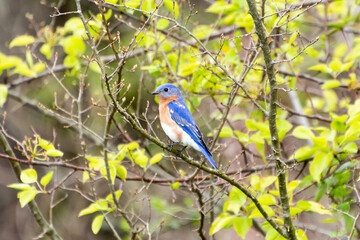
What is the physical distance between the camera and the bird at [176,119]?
4.77m

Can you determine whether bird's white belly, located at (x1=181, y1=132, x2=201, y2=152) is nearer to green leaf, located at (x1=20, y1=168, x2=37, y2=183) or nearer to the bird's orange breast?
the bird's orange breast

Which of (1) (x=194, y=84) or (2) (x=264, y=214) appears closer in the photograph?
(2) (x=264, y=214)

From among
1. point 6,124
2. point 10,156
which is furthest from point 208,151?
point 6,124

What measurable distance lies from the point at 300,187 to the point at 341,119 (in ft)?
3.12

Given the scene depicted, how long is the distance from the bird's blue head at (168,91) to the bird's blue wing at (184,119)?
78mm

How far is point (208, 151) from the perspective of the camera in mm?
4465

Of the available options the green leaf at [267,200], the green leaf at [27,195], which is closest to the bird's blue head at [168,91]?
the green leaf at [27,195]

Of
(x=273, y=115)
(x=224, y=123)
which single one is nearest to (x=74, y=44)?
(x=224, y=123)

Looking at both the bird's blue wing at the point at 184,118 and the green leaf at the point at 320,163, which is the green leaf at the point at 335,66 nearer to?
the green leaf at the point at 320,163

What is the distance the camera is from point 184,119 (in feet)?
16.4

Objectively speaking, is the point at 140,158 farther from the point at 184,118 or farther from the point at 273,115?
the point at 273,115

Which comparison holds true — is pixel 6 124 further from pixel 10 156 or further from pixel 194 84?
pixel 194 84

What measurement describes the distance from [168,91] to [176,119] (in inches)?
11.6

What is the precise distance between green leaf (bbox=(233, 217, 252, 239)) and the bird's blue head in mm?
1478
